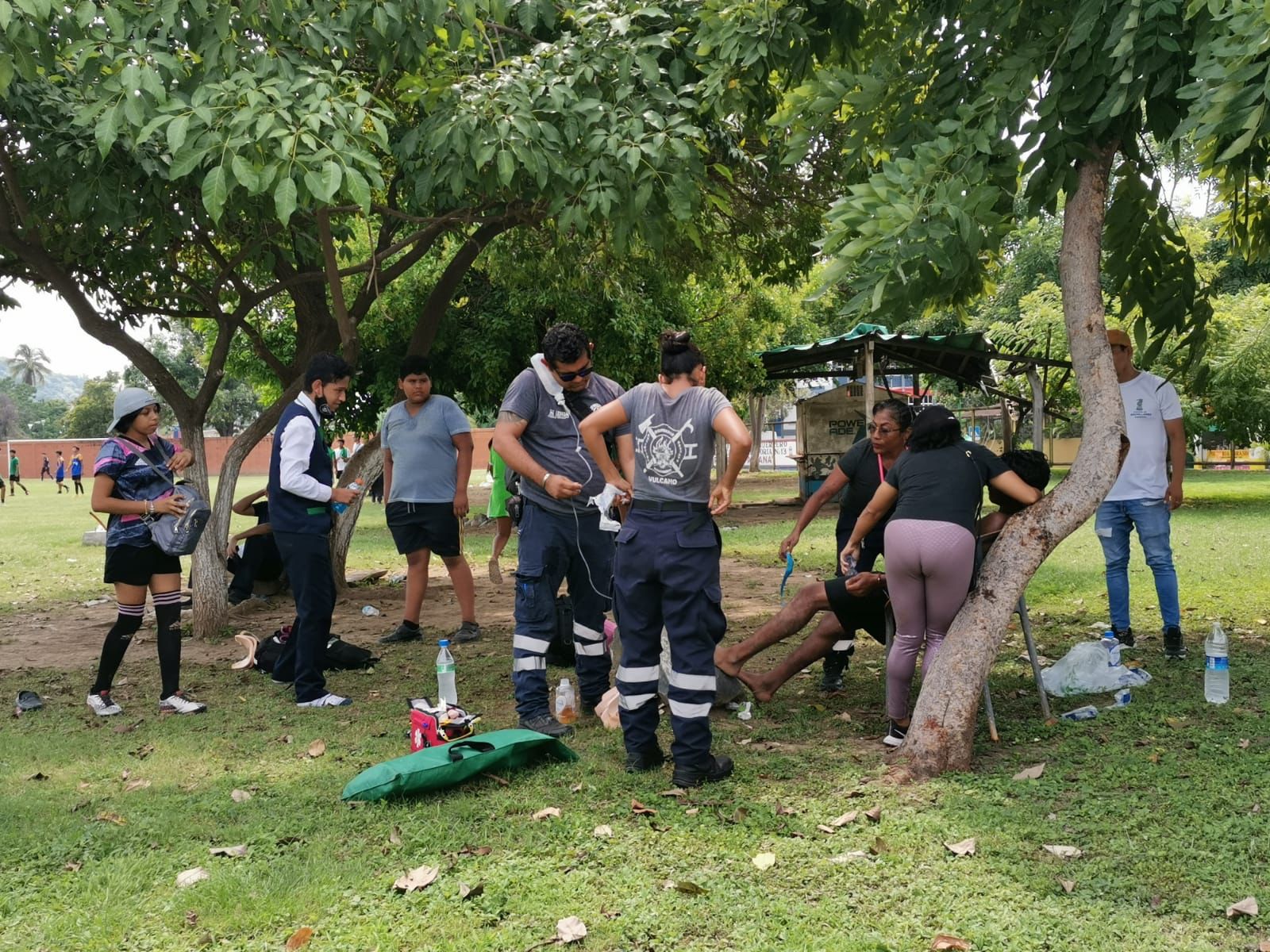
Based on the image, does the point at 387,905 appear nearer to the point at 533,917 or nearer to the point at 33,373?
the point at 533,917

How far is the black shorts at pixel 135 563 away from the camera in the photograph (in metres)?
6.04

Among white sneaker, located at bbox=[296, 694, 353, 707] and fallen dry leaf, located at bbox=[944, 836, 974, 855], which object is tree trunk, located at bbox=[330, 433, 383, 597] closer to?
white sneaker, located at bbox=[296, 694, 353, 707]

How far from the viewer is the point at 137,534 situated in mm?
6051

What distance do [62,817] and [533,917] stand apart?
2.22 m

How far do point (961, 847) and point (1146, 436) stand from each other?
391 centimetres

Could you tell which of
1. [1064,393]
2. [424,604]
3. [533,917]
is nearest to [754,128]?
[424,604]

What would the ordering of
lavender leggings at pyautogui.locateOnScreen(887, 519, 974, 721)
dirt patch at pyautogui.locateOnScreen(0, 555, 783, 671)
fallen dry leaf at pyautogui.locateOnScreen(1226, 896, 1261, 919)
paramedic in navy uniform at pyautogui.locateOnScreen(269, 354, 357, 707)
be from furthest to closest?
dirt patch at pyautogui.locateOnScreen(0, 555, 783, 671), paramedic in navy uniform at pyautogui.locateOnScreen(269, 354, 357, 707), lavender leggings at pyautogui.locateOnScreen(887, 519, 974, 721), fallen dry leaf at pyautogui.locateOnScreen(1226, 896, 1261, 919)

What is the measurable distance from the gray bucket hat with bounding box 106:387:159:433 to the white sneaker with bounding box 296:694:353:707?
1.82 m

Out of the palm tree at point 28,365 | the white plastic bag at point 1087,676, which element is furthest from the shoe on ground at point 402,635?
the palm tree at point 28,365

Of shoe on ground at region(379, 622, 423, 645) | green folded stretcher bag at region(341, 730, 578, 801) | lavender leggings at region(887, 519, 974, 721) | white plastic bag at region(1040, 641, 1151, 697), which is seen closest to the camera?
green folded stretcher bag at region(341, 730, 578, 801)

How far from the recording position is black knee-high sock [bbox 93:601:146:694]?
20.1ft

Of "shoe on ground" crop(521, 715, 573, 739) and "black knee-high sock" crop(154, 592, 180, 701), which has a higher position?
"black knee-high sock" crop(154, 592, 180, 701)

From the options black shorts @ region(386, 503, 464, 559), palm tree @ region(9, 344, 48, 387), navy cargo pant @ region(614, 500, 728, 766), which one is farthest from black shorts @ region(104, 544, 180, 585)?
palm tree @ region(9, 344, 48, 387)

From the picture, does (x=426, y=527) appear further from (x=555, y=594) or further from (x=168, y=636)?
(x=555, y=594)
